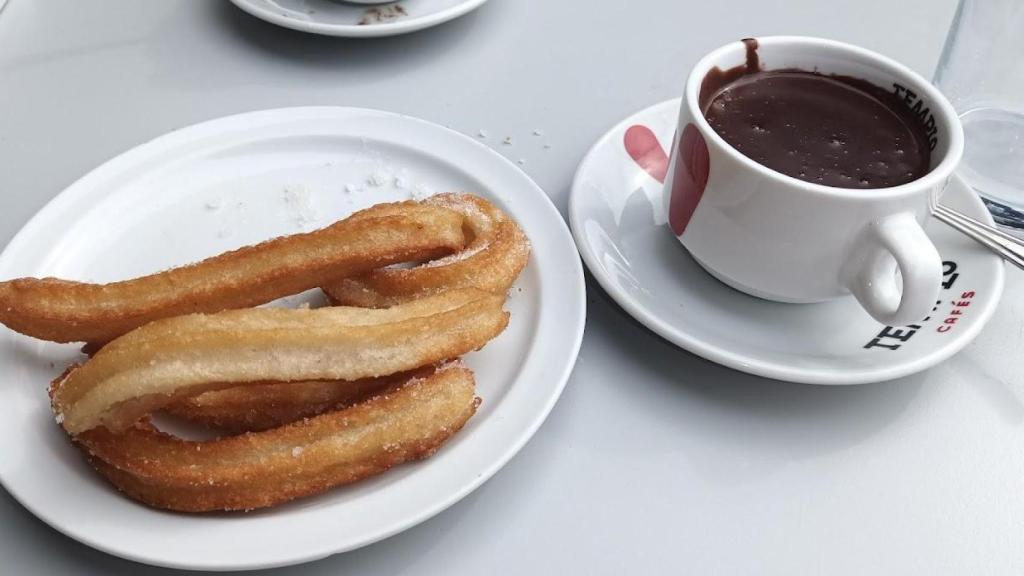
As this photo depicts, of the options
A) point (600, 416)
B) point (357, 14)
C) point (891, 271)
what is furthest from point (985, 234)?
point (357, 14)

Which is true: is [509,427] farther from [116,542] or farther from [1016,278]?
[1016,278]

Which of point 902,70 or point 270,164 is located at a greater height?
point 902,70

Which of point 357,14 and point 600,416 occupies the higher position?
point 357,14

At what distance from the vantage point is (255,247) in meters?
0.75

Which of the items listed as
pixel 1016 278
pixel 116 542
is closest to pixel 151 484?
pixel 116 542

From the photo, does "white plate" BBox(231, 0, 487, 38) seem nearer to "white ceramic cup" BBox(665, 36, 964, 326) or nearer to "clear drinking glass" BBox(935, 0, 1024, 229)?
"white ceramic cup" BBox(665, 36, 964, 326)

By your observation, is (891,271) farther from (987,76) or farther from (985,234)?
(987,76)

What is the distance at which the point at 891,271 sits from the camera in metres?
0.78

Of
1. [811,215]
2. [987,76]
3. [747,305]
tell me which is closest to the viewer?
[811,215]

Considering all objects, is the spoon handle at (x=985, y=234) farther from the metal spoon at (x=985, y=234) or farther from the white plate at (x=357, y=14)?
the white plate at (x=357, y=14)

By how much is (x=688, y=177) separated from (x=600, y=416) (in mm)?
246

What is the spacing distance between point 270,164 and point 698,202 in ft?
1.56

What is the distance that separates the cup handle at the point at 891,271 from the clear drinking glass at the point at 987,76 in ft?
1.47

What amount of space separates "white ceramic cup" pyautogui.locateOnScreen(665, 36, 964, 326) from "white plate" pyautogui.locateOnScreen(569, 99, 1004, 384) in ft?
0.10
